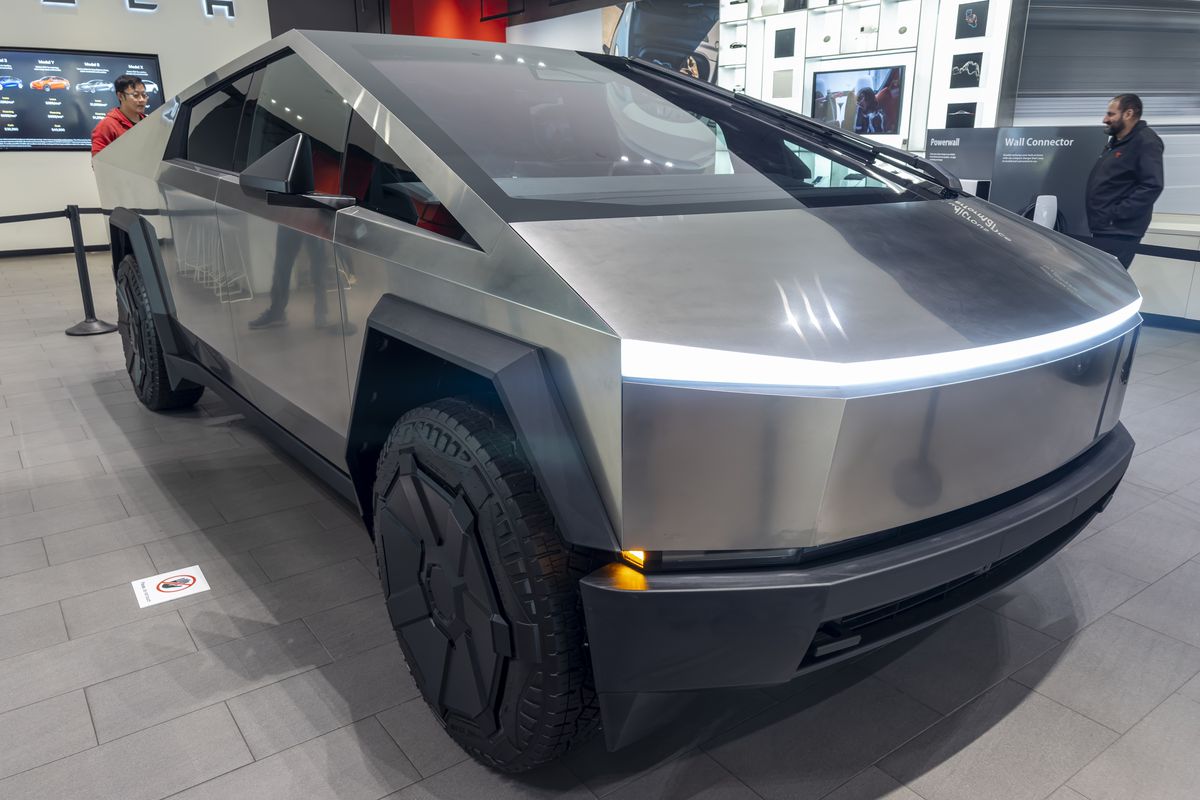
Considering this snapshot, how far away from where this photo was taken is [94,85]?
30.2 feet

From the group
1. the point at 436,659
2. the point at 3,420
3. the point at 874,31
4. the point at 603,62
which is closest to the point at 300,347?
the point at 436,659

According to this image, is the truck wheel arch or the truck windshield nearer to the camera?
the truck wheel arch

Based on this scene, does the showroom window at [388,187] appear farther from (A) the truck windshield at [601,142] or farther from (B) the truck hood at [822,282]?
(B) the truck hood at [822,282]

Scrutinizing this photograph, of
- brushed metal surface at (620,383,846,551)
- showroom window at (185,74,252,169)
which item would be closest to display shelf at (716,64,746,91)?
showroom window at (185,74,252,169)

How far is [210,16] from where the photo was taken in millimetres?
9898

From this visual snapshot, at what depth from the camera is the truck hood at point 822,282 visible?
1128 millimetres

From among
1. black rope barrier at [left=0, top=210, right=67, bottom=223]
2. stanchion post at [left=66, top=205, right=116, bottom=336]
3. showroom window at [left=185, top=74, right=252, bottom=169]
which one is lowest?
stanchion post at [left=66, top=205, right=116, bottom=336]

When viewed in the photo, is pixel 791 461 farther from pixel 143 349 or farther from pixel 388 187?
pixel 143 349

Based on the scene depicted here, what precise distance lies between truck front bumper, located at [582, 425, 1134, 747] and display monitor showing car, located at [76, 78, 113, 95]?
411 inches

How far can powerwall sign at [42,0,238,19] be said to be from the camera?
29.2ft

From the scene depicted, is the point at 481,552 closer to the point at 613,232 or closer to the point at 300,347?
the point at 613,232

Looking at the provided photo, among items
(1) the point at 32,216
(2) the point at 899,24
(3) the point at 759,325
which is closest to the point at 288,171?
(3) the point at 759,325

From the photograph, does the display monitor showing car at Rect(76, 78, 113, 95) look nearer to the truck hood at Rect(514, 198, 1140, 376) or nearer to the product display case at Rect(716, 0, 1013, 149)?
Answer: the product display case at Rect(716, 0, 1013, 149)

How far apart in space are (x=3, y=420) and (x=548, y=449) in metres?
3.40
